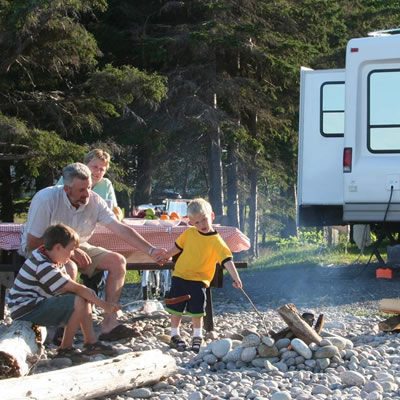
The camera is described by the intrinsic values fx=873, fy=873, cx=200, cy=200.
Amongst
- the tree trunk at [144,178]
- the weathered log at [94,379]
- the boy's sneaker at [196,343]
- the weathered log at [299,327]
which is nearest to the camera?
the weathered log at [94,379]

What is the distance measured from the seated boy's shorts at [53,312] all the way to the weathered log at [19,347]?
0.06 m

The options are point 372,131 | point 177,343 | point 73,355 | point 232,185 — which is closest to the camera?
point 73,355

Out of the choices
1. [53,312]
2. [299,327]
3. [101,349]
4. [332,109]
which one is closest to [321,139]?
[332,109]

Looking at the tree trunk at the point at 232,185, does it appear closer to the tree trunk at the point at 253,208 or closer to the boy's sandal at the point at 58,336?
the tree trunk at the point at 253,208

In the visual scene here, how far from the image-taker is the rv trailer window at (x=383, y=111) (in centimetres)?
1009

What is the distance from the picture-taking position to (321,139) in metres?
11.3

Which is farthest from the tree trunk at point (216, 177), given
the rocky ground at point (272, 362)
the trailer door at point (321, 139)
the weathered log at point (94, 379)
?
the weathered log at point (94, 379)

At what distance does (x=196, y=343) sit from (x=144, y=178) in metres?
12.4

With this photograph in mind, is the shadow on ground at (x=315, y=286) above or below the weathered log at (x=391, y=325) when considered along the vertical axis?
below

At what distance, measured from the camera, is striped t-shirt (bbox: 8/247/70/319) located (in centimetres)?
545

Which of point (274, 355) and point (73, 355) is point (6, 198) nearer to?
point (73, 355)

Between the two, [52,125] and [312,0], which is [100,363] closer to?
[52,125]

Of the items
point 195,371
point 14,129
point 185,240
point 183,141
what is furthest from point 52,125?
point 195,371

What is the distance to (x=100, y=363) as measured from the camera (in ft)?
15.6
